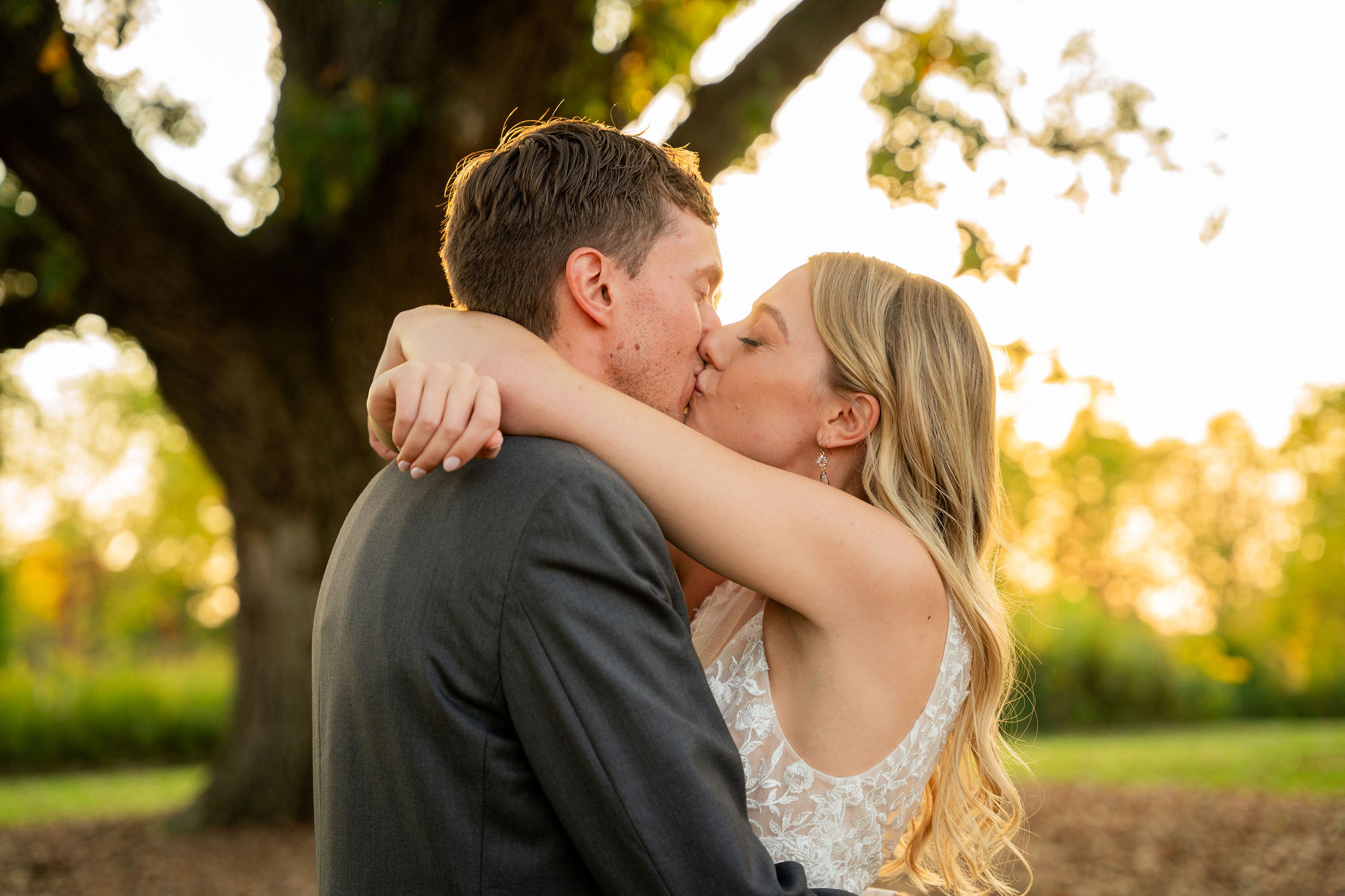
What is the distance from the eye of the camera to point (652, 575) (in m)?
1.69

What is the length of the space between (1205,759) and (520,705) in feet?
47.2

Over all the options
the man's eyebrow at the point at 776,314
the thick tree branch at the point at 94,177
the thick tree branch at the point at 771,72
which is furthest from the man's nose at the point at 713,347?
the thick tree branch at the point at 94,177

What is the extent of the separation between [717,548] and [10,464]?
3650 cm

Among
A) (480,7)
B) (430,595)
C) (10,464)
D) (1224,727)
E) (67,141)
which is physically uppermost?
(480,7)

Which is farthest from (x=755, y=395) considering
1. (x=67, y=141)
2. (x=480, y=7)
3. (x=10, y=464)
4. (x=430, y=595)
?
(x=10, y=464)

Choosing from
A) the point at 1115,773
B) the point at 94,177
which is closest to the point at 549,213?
the point at 94,177

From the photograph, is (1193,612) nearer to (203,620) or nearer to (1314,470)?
(1314,470)

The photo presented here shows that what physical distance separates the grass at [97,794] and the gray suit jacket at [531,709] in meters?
8.01

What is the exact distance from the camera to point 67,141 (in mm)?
5961

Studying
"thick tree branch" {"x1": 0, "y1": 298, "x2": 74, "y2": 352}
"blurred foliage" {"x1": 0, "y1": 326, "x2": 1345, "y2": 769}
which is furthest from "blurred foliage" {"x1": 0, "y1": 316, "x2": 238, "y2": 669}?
"thick tree branch" {"x1": 0, "y1": 298, "x2": 74, "y2": 352}

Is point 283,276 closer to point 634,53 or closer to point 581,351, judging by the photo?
point 634,53

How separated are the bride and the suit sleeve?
0.23 meters

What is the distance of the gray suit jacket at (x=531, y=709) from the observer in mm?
1559

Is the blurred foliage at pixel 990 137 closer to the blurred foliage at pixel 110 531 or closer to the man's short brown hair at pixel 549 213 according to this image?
the man's short brown hair at pixel 549 213
